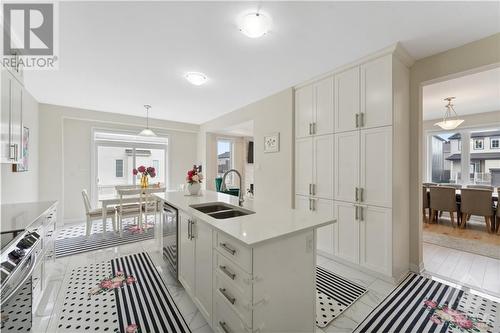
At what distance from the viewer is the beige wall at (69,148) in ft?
13.5

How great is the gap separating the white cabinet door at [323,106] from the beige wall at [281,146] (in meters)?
0.49

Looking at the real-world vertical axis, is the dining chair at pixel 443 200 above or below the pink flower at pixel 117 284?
above

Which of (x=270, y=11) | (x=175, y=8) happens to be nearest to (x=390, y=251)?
(x=270, y=11)

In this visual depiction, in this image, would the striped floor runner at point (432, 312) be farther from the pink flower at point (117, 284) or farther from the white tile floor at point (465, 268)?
the pink flower at point (117, 284)

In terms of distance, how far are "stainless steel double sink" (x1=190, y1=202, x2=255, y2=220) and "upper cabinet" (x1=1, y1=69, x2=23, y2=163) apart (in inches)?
73.1

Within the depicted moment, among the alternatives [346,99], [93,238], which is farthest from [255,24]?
[93,238]

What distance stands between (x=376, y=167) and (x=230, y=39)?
215cm

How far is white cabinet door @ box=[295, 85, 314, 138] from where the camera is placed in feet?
10.1

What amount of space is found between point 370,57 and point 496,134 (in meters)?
5.02

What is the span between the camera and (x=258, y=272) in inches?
44.7

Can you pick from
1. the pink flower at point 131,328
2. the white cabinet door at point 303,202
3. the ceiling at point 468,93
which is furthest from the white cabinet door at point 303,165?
the pink flower at point 131,328

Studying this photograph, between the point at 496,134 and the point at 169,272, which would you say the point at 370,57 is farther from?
the point at 496,134

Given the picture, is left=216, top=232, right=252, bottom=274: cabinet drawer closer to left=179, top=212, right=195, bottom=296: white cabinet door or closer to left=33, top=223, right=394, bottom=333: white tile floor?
left=179, top=212, right=195, bottom=296: white cabinet door

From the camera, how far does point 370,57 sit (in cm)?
234
